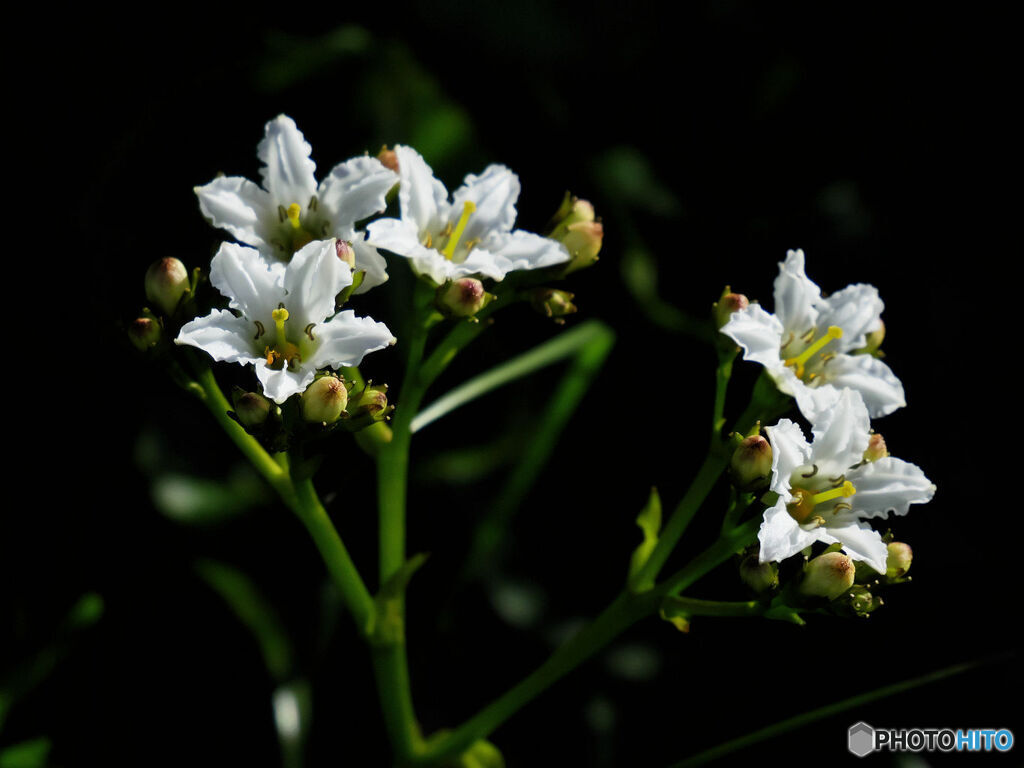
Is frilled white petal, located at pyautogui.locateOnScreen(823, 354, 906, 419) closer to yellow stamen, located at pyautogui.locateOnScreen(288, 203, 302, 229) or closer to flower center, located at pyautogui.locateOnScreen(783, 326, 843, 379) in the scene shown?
flower center, located at pyautogui.locateOnScreen(783, 326, 843, 379)

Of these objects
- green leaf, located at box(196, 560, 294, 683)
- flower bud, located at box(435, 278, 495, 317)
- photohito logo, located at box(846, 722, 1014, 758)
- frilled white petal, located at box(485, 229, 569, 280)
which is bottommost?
photohito logo, located at box(846, 722, 1014, 758)

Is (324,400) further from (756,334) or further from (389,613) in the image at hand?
(756,334)

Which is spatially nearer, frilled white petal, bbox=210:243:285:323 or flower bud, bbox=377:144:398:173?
frilled white petal, bbox=210:243:285:323

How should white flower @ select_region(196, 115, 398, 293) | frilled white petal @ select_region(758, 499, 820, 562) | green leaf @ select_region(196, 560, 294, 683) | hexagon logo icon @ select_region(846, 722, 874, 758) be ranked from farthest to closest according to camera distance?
green leaf @ select_region(196, 560, 294, 683) → hexagon logo icon @ select_region(846, 722, 874, 758) → white flower @ select_region(196, 115, 398, 293) → frilled white petal @ select_region(758, 499, 820, 562)

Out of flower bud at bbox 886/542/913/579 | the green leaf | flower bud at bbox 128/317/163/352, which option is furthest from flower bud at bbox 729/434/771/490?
the green leaf

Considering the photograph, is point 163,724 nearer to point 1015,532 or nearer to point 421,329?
point 421,329

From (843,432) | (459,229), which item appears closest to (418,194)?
(459,229)

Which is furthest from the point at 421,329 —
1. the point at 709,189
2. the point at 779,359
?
the point at 709,189
